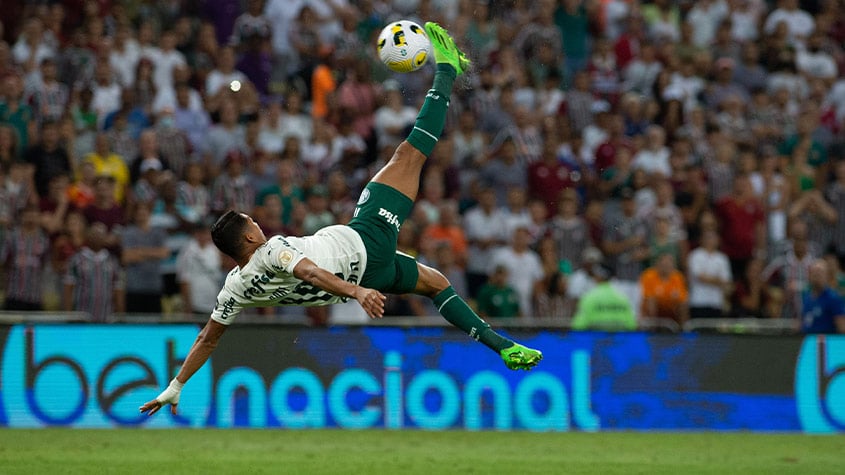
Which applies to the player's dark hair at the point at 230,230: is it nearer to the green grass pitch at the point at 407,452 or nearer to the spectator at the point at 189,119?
the green grass pitch at the point at 407,452

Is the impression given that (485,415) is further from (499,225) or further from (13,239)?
(13,239)

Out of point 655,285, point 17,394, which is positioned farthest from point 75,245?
point 655,285

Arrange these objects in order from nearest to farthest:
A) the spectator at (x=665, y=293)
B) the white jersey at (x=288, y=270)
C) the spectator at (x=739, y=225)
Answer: the white jersey at (x=288, y=270) < the spectator at (x=665, y=293) < the spectator at (x=739, y=225)

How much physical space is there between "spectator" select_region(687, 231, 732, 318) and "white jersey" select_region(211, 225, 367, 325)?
318 inches

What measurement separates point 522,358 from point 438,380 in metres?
5.42

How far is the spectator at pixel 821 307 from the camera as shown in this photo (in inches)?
608

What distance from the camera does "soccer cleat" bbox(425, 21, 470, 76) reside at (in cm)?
1073

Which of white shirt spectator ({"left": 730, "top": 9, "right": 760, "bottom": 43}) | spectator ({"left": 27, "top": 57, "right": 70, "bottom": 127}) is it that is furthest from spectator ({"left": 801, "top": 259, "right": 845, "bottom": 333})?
spectator ({"left": 27, "top": 57, "right": 70, "bottom": 127})

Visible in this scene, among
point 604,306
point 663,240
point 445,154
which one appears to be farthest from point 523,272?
point 445,154

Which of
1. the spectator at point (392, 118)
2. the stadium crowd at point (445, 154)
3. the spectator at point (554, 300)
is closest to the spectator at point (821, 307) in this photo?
the stadium crowd at point (445, 154)

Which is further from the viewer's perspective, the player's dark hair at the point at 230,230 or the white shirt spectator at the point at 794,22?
the white shirt spectator at the point at 794,22

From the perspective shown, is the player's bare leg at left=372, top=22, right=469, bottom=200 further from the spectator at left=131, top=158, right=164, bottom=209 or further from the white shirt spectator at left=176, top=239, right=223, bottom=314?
the spectator at left=131, top=158, right=164, bottom=209

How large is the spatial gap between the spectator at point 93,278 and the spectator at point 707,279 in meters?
7.28

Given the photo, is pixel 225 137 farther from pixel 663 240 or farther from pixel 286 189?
pixel 663 240
